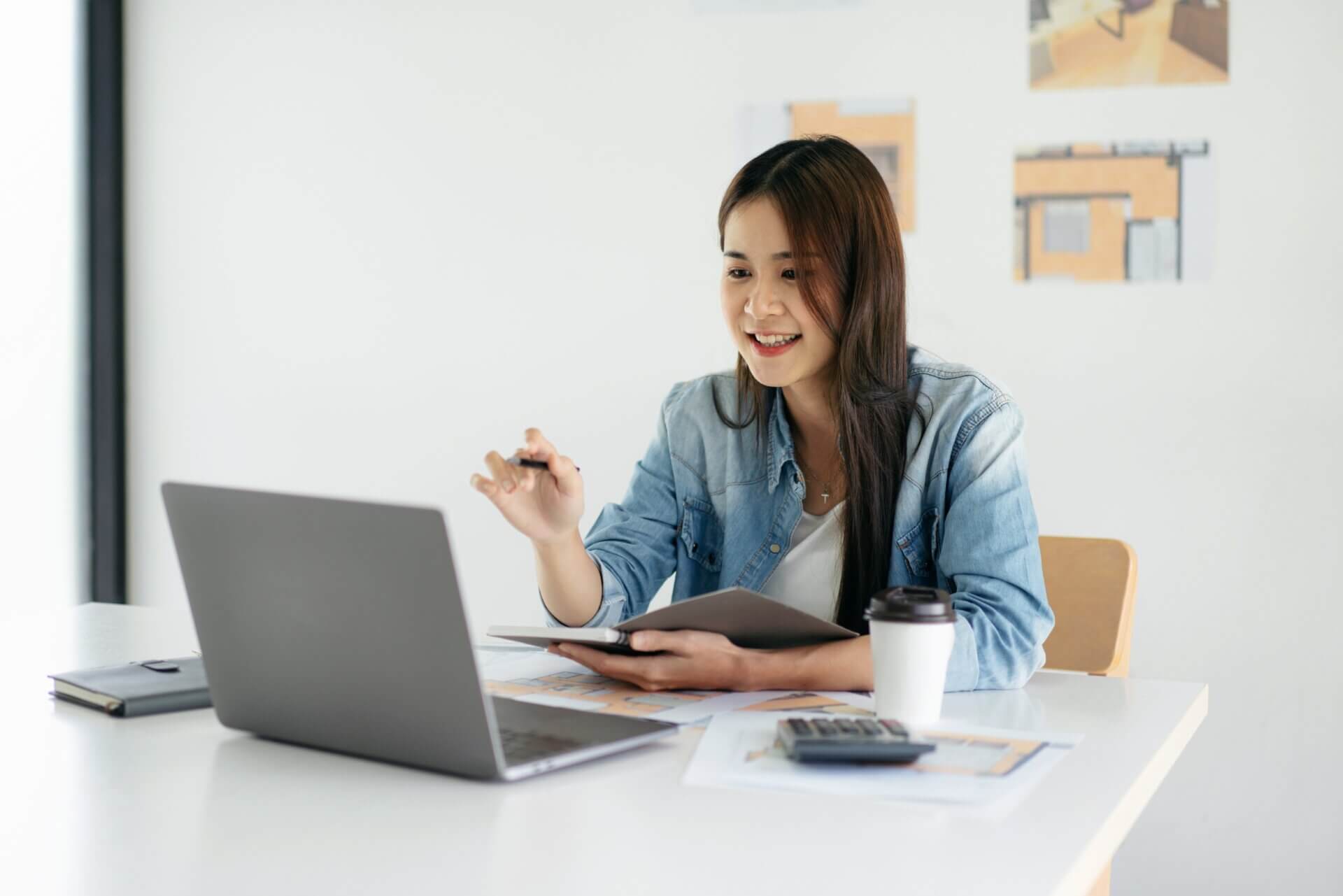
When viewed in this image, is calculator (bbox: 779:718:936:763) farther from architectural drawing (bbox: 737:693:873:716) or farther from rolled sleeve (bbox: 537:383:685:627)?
rolled sleeve (bbox: 537:383:685:627)

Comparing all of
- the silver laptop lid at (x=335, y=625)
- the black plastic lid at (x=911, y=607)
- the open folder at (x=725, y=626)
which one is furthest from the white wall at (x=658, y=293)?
the silver laptop lid at (x=335, y=625)

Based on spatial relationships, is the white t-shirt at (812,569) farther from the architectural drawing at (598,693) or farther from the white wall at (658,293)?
the white wall at (658,293)

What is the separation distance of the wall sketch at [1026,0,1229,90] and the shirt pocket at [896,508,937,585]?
146 cm

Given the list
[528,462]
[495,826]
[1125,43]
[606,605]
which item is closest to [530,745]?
[495,826]

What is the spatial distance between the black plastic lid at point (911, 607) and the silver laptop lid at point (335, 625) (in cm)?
36

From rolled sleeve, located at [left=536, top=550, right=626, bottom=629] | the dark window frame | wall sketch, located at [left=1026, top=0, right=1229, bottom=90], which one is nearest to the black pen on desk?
rolled sleeve, located at [left=536, top=550, right=626, bottom=629]

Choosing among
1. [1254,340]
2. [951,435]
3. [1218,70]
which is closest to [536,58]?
[1218,70]

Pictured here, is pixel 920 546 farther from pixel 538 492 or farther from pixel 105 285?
pixel 105 285

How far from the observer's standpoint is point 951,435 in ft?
5.12

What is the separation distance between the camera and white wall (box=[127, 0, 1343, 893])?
260 centimetres

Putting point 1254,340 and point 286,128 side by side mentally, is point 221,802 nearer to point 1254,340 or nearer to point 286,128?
point 1254,340

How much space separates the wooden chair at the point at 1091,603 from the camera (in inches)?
70.2

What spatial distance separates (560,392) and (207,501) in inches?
81.5

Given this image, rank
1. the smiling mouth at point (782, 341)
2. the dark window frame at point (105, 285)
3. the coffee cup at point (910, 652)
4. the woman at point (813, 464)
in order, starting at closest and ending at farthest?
the coffee cup at point (910, 652) < the woman at point (813, 464) < the smiling mouth at point (782, 341) < the dark window frame at point (105, 285)
